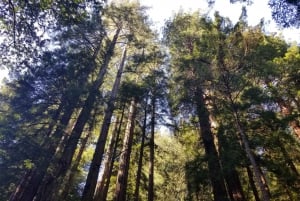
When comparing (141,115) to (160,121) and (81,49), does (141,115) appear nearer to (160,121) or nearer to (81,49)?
(160,121)

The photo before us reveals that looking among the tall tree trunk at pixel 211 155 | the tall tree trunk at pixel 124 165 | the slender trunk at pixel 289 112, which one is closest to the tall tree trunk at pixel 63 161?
the tall tree trunk at pixel 124 165

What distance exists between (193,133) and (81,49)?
8.34 m

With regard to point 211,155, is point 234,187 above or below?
below

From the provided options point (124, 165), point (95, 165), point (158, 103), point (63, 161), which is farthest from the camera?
point (158, 103)

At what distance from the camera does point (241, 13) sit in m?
11.0

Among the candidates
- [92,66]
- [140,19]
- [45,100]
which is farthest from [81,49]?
[140,19]

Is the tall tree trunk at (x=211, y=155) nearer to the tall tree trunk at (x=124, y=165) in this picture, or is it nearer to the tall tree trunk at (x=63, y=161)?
the tall tree trunk at (x=124, y=165)

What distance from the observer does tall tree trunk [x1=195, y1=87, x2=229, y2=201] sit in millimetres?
9406

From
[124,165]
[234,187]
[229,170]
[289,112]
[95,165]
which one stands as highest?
[289,112]

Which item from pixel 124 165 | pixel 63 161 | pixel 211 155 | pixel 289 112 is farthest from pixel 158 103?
pixel 289 112

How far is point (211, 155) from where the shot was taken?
10047 mm

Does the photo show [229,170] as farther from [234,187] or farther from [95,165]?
[95,165]

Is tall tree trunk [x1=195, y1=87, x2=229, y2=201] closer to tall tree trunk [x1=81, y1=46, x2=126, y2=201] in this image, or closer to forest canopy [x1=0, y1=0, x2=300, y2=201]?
forest canopy [x1=0, y1=0, x2=300, y2=201]

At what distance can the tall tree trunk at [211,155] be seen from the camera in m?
9.41
